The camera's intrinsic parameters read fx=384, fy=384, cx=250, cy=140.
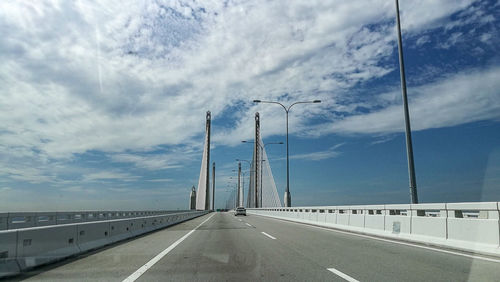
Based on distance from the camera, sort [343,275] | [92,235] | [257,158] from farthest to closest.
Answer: [257,158] → [92,235] → [343,275]

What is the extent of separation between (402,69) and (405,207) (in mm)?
6163

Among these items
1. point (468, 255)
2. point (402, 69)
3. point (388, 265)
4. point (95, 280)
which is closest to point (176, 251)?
point (95, 280)

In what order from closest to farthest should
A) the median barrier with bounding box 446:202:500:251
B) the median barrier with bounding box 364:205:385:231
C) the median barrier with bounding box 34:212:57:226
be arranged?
the median barrier with bounding box 446:202:500:251
the median barrier with bounding box 364:205:385:231
the median barrier with bounding box 34:212:57:226

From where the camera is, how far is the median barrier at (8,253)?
6852 mm

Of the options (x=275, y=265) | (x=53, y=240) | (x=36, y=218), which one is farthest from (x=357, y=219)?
(x=36, y=218)

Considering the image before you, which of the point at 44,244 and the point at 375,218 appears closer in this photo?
the point at 44,244

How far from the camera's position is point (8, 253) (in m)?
7.04

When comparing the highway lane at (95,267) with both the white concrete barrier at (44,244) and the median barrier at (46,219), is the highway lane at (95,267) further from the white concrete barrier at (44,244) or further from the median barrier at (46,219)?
the median barrier at (46,219)

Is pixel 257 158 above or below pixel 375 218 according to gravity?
above

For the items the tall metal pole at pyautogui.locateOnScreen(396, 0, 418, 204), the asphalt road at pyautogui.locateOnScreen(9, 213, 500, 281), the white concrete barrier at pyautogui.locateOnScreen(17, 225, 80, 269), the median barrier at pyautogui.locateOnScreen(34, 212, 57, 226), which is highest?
the tall metal pole at pyautogui.locateOnScreen(396, 0, 418, 204)

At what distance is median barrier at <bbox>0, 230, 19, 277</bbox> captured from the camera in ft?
22.5

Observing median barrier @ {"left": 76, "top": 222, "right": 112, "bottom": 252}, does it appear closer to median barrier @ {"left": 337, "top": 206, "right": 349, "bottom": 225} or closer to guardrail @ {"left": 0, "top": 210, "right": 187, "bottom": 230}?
median barrier @ {"left": 337, "top": 206, "right": 349, "bottom": 225}

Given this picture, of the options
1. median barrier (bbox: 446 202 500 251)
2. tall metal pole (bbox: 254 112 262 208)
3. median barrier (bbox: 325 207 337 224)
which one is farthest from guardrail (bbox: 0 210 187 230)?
tall metal pole (bbox: 254 112 262 208)

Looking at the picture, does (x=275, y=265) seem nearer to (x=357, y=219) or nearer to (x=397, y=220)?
(x=397, y=220)
